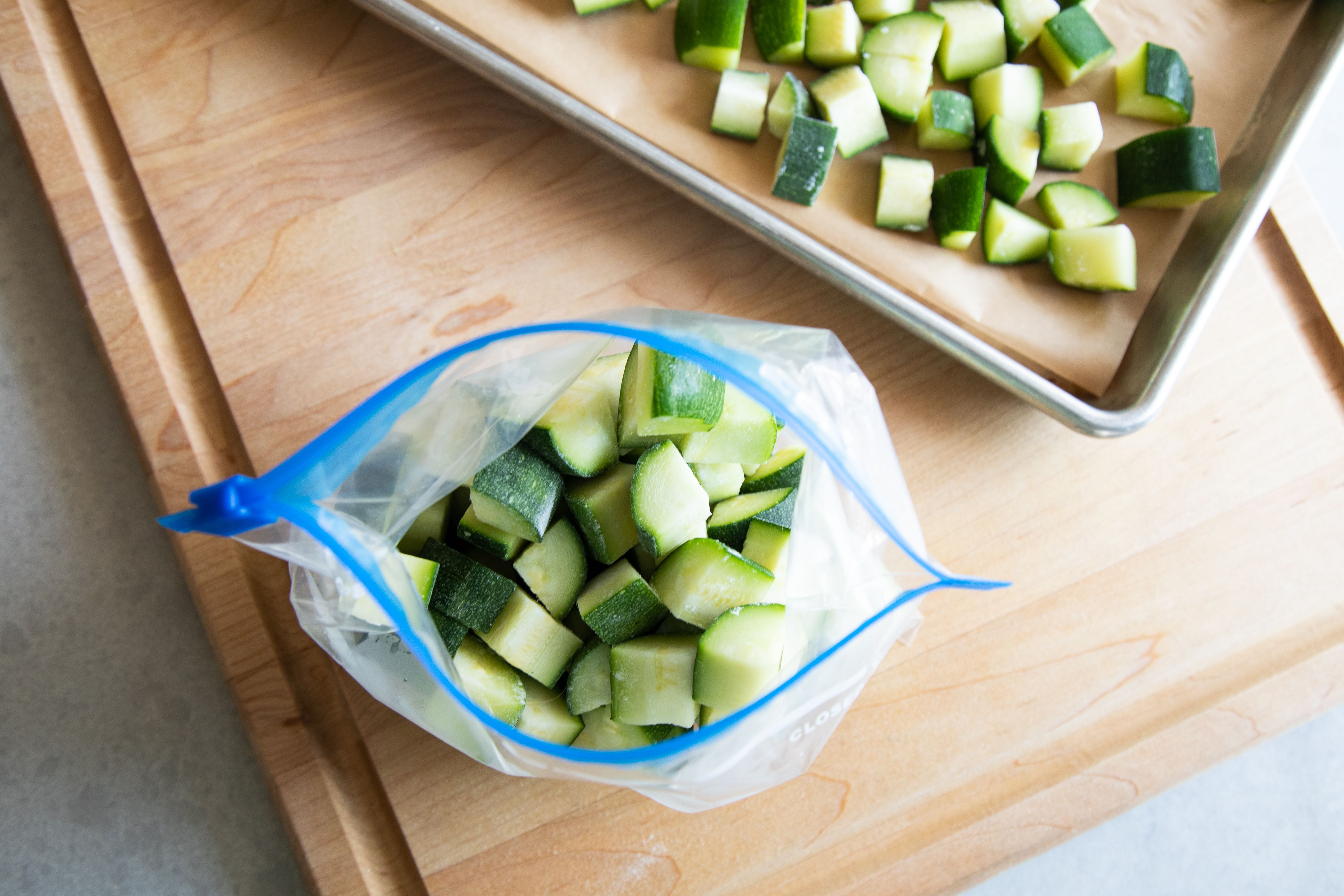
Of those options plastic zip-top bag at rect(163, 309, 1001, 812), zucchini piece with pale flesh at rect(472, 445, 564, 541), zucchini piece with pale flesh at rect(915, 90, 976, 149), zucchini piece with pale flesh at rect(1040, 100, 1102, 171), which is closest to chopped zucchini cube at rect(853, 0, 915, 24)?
zucchini piece with pale flesh at rect(915, 90, 976, 149)

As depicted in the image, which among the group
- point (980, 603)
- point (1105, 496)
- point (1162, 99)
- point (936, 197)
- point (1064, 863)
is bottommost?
point (1064, 863)

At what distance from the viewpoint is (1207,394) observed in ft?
3.73

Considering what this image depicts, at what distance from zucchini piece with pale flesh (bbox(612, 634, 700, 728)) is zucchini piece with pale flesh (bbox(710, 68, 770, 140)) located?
62 cm

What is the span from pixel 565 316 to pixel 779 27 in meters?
0.44

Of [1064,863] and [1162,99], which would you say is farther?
[1064,863]

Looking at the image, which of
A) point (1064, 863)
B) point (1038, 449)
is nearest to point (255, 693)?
point (1038, 449)

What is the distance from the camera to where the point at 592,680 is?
0.86 meters

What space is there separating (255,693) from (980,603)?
2.85 feet

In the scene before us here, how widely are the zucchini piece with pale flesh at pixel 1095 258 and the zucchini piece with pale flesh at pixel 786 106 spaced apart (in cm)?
34

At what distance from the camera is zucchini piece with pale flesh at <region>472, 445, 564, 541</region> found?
811 millimetres

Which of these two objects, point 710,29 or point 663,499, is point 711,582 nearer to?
point 663,499

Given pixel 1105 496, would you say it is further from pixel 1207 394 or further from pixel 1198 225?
pixel 1198 225

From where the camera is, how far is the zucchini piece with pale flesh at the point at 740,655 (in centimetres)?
77

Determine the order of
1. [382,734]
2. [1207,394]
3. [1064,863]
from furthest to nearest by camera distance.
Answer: [1064,863]
[1207,394]
[382,734]
